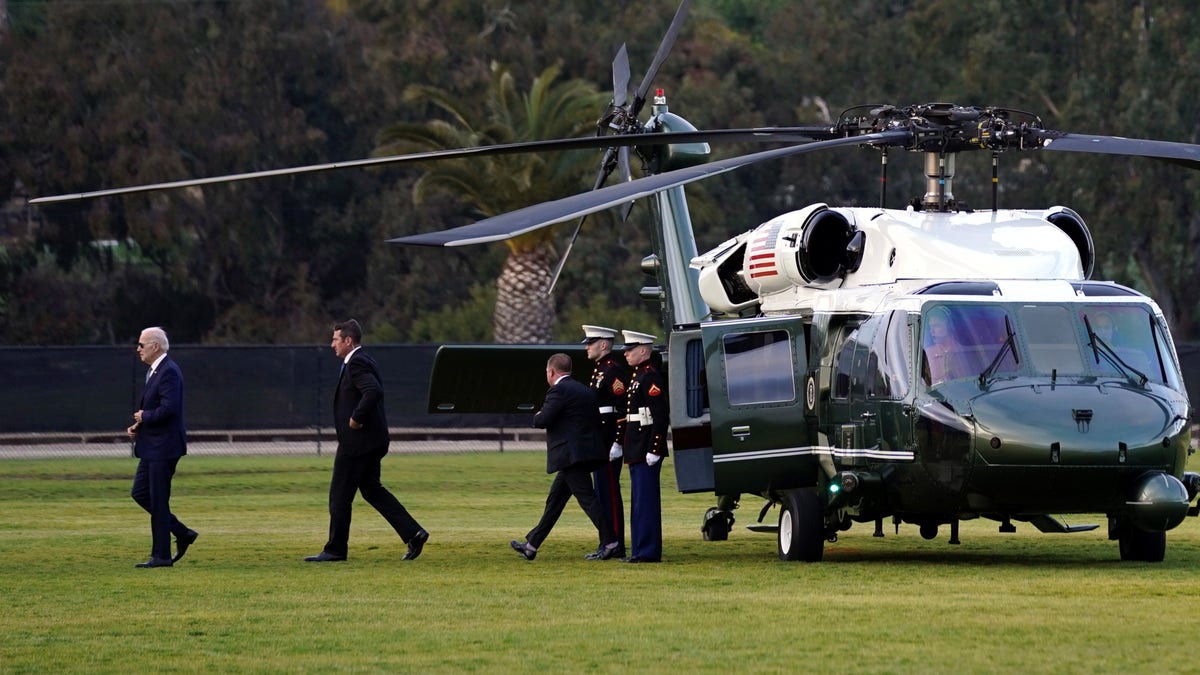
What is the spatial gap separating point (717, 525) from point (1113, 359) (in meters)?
4.69

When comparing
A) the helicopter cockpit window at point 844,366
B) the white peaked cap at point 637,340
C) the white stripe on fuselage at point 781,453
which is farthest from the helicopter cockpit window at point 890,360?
the white peaked cap at point 637,340

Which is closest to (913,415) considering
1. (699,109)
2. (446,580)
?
(446,580)

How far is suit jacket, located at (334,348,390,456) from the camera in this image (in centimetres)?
1619

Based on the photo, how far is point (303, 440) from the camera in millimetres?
38344

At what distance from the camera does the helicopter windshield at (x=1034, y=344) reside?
48.8ft

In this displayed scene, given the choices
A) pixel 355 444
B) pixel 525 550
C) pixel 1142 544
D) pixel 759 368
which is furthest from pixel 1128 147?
pixel 355 444

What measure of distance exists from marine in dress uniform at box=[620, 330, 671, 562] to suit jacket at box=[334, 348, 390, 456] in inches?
75.4

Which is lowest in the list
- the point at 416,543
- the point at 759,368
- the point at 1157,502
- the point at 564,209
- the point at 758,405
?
the point at 416,543

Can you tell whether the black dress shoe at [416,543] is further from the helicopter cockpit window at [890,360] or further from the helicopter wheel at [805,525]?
the helicopter cockpit window at [890,360]

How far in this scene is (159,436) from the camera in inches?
629

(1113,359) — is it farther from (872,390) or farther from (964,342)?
(872,390)

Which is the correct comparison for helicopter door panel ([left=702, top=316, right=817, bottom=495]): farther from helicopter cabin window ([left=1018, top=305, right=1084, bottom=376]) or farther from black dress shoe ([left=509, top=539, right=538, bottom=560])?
helicopter cabin window ([left=1018, top=305, right=1084, bottom=376])

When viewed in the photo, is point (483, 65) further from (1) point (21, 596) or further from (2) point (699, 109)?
(1) point (21, 596)

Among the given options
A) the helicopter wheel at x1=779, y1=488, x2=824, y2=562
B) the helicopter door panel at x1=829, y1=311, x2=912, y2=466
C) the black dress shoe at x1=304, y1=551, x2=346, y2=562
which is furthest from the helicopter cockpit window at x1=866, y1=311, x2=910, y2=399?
the black dress shoe at x1=304, y1=551, x2=346, y2=562
